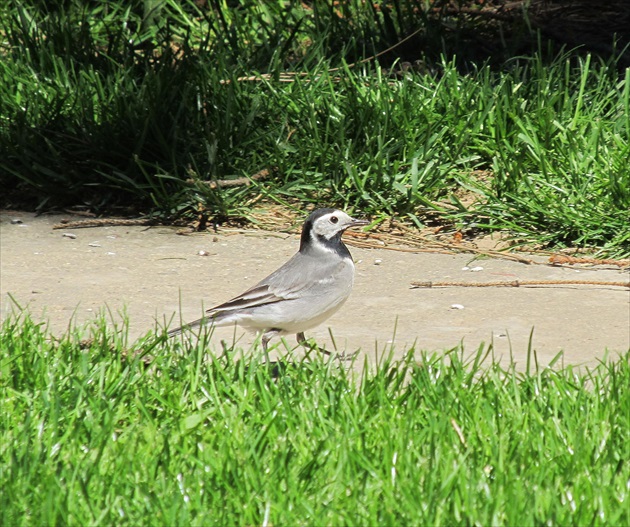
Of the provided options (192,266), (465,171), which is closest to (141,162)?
(192,266)

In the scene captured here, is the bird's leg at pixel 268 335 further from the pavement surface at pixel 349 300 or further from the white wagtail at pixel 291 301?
the pavement surface at pixel 349 300

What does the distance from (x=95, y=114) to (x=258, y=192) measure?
1376mm

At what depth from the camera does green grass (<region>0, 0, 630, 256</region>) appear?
6.50 m

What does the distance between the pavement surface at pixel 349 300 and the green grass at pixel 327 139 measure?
1.36 feet

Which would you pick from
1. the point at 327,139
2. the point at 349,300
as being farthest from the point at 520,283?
the point at 327,139

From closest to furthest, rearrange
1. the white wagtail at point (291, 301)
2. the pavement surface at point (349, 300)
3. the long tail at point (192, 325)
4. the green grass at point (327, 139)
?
the long tail at point (192, 325) → the white wagtail at point (291, 301) → the pavement surface at point (349, 300) → the green grass at point (327, 139)

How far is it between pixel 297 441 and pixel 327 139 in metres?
3.59

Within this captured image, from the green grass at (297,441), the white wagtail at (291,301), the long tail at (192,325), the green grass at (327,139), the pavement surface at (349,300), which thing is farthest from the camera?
the green grass at (327,139)

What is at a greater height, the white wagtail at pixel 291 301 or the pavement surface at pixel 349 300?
the white wagtail at pixel 291 301

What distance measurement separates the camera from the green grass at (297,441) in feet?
10.3

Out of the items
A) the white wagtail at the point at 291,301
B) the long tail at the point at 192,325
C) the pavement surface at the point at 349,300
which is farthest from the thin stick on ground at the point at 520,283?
the long tail at the point at 192,325

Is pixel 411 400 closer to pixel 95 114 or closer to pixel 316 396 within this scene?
pixel 316 396

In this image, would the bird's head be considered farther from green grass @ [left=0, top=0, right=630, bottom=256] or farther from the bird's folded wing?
green grass @ [left=0, top=0, right=630, bottom=256]

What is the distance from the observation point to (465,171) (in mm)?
6953
